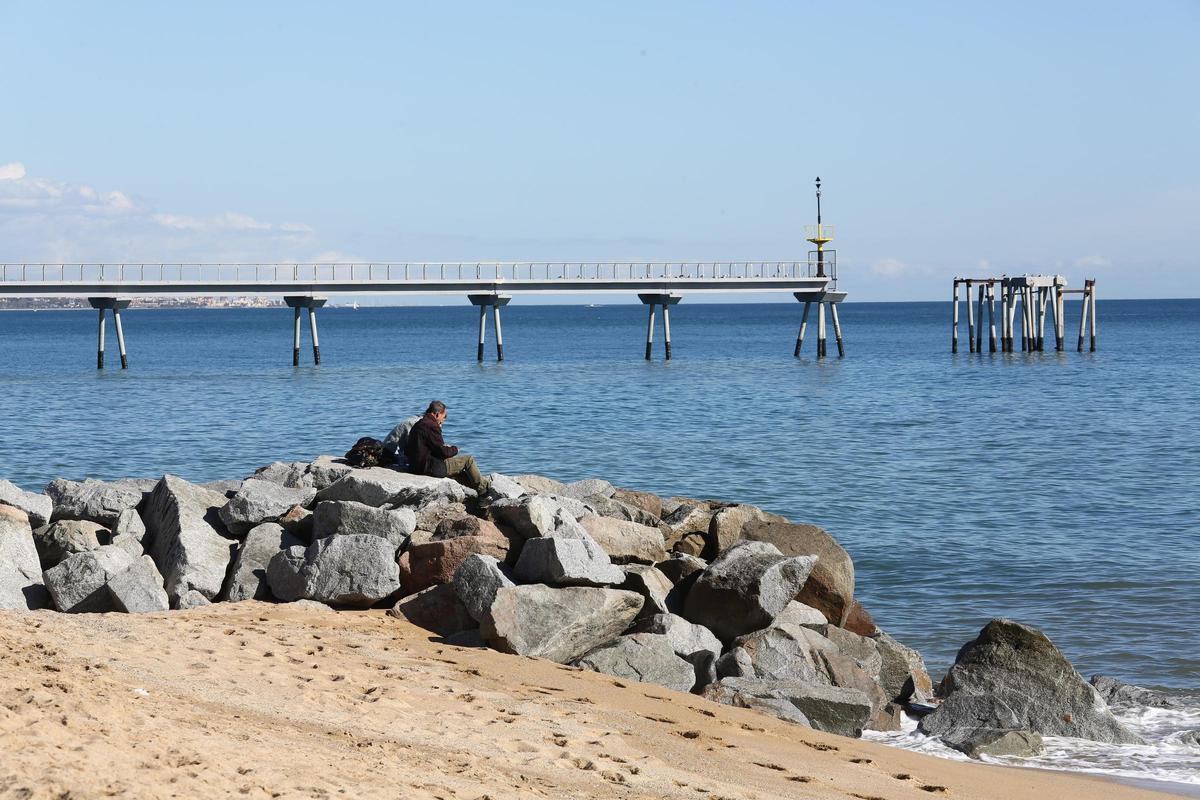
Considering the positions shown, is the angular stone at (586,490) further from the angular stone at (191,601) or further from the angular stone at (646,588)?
the angular stone at (191,601)

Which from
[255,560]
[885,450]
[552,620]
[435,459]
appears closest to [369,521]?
[255,560]

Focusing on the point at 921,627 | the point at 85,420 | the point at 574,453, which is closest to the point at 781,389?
the point at 574,453

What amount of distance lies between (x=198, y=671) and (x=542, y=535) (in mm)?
3402

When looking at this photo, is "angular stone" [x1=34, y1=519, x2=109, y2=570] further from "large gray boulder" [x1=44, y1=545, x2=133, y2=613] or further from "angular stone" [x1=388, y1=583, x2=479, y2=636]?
"angular stone" [x1=388, y1=583, x2=479, y2=636]

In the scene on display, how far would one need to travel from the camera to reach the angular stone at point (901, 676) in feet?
37.0

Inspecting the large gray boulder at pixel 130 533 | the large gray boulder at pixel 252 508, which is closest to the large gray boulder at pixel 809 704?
the large gray boulder at pixel 252 508

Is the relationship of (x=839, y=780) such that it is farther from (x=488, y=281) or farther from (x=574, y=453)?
(x=488, y=281)

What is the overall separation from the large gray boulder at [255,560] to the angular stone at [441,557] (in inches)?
51.9

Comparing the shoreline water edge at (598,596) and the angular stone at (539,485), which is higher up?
the angular stone at (539,485)

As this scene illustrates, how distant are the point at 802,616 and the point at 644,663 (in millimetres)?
2180

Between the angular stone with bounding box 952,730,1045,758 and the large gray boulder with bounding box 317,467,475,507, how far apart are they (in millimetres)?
5765

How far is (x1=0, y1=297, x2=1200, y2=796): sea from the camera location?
46.7 ft

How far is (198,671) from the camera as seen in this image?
→ 888cm

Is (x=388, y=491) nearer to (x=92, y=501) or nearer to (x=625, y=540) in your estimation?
(x=625, y=540)
